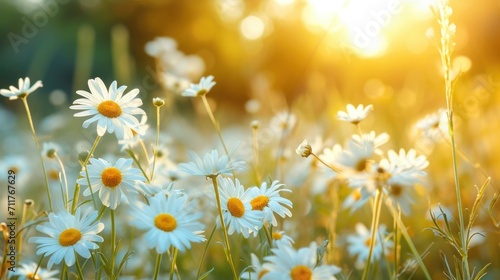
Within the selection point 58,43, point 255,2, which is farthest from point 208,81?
point 58,43

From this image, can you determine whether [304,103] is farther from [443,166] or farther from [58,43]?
[58,43]

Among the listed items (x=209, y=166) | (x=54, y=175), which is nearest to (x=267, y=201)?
(x=209, y=166)

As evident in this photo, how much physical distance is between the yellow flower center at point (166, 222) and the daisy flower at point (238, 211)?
0.10 meters

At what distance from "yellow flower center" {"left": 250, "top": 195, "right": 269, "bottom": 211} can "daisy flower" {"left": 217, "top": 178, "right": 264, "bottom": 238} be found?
10 millimetres

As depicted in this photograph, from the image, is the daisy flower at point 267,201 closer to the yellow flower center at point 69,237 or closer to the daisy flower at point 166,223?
the daisy flower at point 166,223

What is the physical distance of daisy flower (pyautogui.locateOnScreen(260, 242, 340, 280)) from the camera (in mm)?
730

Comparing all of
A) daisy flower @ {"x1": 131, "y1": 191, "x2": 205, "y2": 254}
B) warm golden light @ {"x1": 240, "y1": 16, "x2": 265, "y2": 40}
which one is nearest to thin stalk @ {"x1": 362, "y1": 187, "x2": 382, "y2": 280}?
daisy flower @ {"x1": 131, "y1": 191, "x2": 205, "y2": 254}

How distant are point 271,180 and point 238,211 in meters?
0.18

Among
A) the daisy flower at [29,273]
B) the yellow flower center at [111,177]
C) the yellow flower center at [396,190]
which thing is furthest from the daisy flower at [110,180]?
the yellow flower center at [396,190]

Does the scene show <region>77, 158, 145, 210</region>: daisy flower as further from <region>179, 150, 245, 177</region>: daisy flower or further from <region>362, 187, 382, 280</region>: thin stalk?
<region>362, 187, 382, 280</region>: thin stalk

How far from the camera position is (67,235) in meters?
0.87

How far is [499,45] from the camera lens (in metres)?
6.17

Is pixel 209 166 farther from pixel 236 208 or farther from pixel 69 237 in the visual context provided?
pixel 69 237

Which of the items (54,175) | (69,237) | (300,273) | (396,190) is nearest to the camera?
(300,273)
